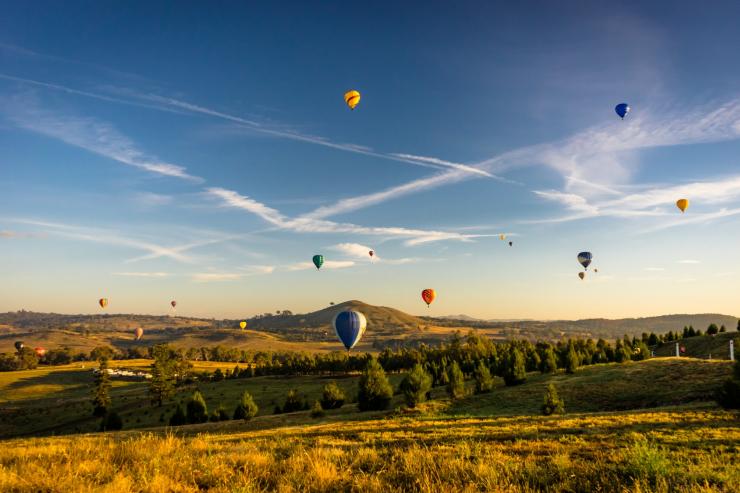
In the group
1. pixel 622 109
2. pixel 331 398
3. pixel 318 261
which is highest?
pixel 622 109

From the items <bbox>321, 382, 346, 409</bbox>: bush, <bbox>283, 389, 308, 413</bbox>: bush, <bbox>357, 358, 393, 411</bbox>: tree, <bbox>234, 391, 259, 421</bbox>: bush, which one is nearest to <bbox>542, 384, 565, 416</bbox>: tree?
<bbox>357, 358, 393, 411</bbox>: tree

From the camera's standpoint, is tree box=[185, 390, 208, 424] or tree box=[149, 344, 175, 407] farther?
tree box=[149, 344, 175, 407]

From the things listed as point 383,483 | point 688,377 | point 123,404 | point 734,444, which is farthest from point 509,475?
point 123,404

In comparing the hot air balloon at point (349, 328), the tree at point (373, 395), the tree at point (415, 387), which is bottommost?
the tree at point (373, 395)

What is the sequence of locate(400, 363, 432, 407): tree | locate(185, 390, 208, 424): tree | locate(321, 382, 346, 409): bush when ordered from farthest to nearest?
locate(185, 390, 208, 424): tree
locate(321, 382, 346, 409): bush
locate(400, 363, 432, 407): tree

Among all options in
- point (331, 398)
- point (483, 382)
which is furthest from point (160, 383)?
point (483, 382)

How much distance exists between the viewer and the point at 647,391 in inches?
1609

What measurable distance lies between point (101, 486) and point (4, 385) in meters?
188

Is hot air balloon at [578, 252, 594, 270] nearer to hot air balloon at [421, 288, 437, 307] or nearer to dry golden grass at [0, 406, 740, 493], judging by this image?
hot air balloon at [421, 288, 437, 307]

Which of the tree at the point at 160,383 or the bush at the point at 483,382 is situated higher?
the bush at the point at 483,382

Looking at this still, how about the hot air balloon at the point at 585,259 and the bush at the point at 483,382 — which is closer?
the bush at the point at 483,382

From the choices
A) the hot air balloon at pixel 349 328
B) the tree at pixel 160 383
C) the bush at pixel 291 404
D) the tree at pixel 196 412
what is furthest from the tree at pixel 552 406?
the tree at pixel 160 383

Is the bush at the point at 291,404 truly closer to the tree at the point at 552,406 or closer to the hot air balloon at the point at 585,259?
the tree at the point at 552,406

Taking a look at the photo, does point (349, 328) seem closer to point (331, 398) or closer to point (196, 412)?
point (331, 398)
